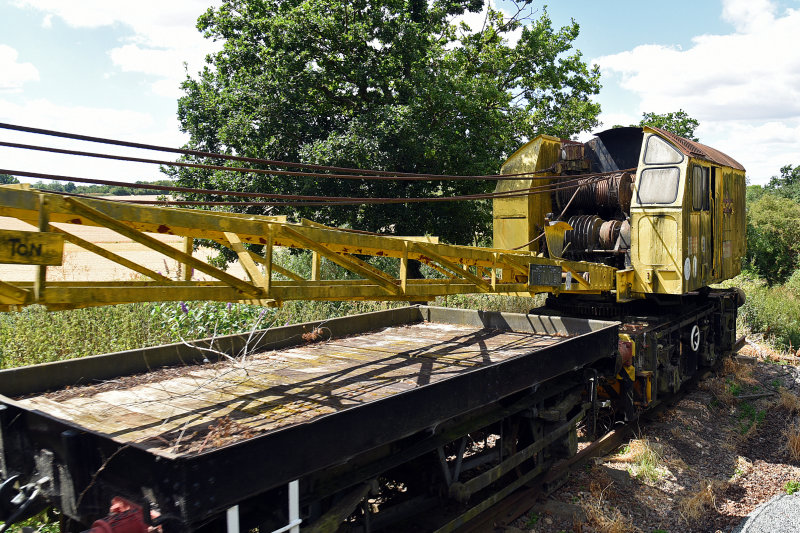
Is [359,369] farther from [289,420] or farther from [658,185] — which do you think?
[658,185]

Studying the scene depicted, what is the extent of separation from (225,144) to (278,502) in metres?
12.1

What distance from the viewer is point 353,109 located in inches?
557

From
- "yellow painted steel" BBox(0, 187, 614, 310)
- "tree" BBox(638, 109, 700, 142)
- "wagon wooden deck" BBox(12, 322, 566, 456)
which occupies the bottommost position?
"wagon wooden deck" BBox(12, 322, 566, 456)

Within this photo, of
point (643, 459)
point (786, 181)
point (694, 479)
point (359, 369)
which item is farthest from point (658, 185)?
point (786, 181)

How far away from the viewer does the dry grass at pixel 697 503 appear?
218 inches

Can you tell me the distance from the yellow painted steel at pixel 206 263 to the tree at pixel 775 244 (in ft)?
78.4

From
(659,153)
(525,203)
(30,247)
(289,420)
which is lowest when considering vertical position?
(289,420)

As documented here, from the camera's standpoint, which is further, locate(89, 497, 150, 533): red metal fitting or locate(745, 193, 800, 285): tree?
locate(745, 193, 800, 285): tree

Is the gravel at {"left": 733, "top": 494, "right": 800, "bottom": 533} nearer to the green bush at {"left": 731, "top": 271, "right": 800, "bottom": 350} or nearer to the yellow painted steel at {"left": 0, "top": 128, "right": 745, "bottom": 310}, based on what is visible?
the yellow painted steel at {"left": 0, "top": 128, "right": 745, "bottom": 310}

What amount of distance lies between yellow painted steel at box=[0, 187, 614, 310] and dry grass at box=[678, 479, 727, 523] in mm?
2740

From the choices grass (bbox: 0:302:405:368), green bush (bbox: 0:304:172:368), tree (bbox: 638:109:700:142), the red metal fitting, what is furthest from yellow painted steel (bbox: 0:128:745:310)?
tree (bbox: 638:109:700:142)

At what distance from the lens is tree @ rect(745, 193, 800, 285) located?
2495cm

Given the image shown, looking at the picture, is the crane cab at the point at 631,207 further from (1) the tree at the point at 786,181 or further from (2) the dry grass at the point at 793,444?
(1) the tree at the point at 786,181

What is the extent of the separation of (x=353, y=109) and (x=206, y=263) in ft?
37.0
